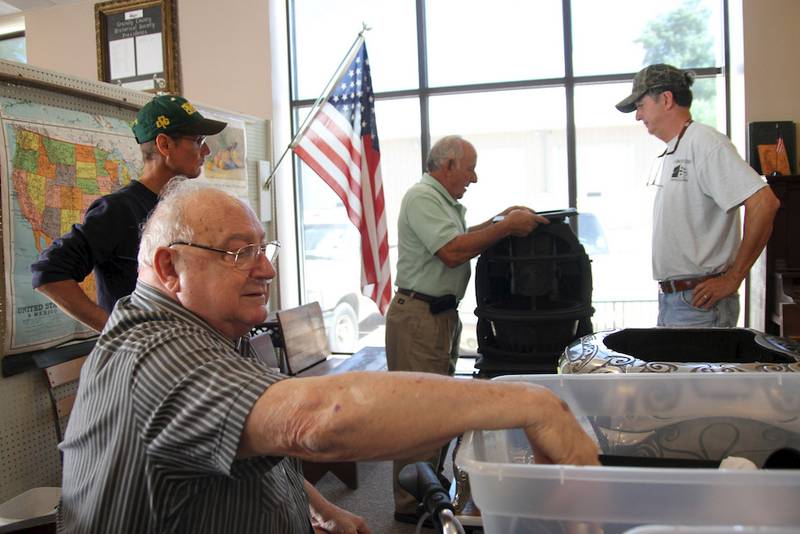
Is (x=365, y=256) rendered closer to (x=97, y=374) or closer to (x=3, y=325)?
(x=3, y=325)

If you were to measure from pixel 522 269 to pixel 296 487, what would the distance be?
1.42 m

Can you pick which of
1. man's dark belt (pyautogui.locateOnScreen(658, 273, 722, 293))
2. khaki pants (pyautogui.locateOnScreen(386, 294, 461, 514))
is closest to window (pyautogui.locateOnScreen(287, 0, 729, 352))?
khaki pants (pyautogui.locateOnScreen(386, 294, 461, 514))

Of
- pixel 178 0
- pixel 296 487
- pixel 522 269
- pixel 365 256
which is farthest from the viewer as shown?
pixel 178 0

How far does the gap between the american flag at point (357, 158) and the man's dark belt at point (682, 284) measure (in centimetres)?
196

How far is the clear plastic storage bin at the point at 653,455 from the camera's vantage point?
0.59 meters

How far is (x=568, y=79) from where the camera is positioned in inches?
185

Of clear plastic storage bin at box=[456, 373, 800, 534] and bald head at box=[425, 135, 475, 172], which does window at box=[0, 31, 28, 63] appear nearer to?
bald head at box=[425, 135, 475, 172]

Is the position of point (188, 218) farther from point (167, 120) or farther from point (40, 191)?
point (40, 191)

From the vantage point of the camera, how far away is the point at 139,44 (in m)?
5.28

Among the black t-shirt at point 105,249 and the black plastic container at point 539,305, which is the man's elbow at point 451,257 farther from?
the black t-shirt at point 105,249

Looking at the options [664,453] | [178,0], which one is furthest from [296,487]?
[178,0]

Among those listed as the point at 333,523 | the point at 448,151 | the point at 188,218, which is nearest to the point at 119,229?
the point at 188,218

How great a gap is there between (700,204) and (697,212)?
30 millimetres

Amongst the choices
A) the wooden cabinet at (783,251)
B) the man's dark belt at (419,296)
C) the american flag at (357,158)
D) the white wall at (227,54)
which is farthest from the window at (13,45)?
the wooden cabinet at (783,251)
